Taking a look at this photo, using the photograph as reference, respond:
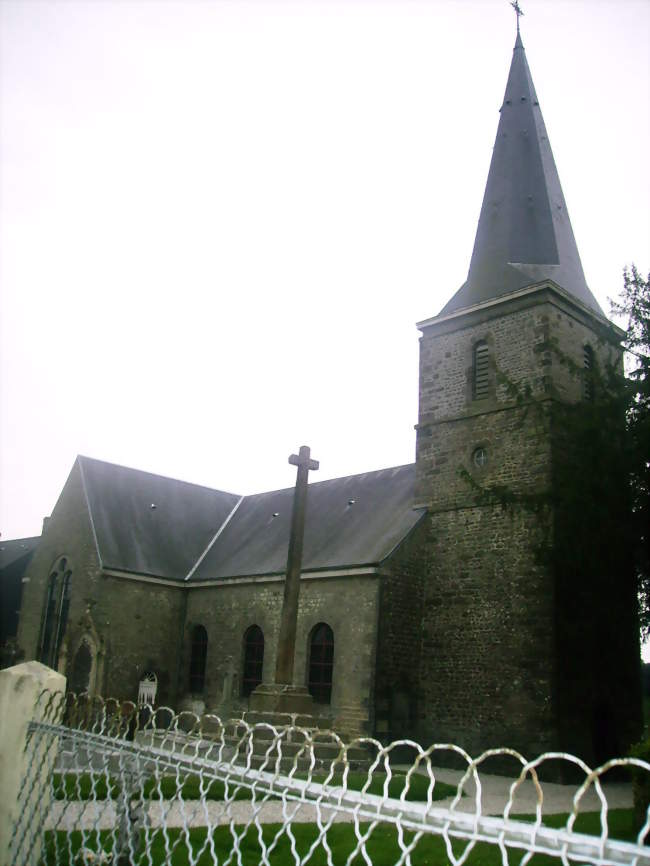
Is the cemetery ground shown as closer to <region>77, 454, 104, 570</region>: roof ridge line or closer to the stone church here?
the stone church

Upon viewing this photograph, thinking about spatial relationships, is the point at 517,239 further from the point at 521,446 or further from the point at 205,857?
the point at 205,857

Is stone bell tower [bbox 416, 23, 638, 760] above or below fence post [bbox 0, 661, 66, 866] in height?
above

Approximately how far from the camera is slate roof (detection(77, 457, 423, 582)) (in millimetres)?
21469

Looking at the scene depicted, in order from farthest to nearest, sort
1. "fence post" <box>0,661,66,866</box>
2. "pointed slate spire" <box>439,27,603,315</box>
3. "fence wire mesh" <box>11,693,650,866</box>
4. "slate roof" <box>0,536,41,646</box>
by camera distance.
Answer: "slate roof" <box>0,536,41,646</box> → "pointed slate spire" <box>439,27,603,315</box> → "fence post" <box>0,661,66,866</box> → "fence wire mesh" <box>11,693,650,866</box>

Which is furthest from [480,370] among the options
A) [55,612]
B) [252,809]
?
[252,809]

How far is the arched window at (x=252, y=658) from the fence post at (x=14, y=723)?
1825cm

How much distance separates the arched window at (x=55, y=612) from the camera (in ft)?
83.1

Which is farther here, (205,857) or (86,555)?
(86,555)

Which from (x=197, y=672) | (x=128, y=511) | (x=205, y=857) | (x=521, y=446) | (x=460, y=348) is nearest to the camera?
(x=205, y=857)

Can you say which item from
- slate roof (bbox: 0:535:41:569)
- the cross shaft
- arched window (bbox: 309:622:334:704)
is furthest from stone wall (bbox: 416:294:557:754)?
slate roof (bbox: 0:535:41:569)

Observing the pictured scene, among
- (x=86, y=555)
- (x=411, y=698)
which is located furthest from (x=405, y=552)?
(x=86, y=555)

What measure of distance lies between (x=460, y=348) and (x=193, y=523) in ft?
42.0

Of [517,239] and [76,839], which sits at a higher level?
[517,239]

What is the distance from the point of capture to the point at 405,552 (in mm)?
19656
